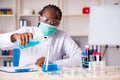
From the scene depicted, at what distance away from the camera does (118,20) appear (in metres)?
3.16

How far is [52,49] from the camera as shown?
77.9 inches

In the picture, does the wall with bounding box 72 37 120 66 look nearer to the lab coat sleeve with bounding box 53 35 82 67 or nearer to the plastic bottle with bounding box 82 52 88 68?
the lab coat sleeve with bounding box 53 35 82 67

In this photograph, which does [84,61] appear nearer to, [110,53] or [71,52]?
[71,52]

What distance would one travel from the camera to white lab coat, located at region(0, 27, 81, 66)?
1.83m

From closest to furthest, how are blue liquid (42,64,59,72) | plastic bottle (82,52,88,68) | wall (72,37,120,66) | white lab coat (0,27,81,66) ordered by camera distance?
1. blue liquid (42,64,59,72)
2. plastic bottle (82,52,88,68)
3. white lab coat (0,27,81,66)
4. wall (72,37,120,66)

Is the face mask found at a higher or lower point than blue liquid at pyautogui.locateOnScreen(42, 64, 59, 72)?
higher

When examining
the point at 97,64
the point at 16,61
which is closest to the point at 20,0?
the point at 16,61

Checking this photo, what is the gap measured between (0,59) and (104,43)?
167 cm

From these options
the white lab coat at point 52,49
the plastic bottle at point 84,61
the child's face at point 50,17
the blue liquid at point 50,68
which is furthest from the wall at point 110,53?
the blue liquid at point 50,68

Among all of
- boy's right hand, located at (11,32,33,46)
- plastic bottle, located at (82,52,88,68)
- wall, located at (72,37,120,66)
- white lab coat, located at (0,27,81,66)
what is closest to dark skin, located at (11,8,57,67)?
boy's right hand, located at (11,32,33,46)

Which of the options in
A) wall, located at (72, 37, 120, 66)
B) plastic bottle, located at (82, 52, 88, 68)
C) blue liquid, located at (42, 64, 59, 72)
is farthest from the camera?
wall, located at (72, 37, 120, 66)

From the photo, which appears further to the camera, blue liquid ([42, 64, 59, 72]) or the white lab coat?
the white lab coat

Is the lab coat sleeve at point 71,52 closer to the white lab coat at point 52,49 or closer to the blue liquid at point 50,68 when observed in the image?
the white lab coat at point 52,49

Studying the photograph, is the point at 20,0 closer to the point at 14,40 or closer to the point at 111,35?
the point at 111,35
